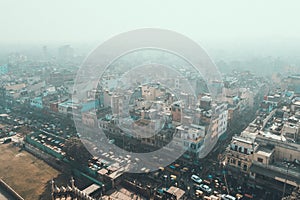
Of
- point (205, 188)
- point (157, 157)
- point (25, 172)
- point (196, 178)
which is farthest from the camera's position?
point (157, 157)

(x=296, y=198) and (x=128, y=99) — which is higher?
(x=128, y=99)

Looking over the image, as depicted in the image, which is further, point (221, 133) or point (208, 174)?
point (221, 133)

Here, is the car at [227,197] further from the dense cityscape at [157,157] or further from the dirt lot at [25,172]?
the dirt lot at [25,172]

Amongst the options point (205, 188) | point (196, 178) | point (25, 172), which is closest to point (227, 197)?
point (205, 188)

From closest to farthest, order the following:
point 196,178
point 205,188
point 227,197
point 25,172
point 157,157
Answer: point 227,197 → point 205,188 → point 196,178 → point 25,172 → point 157,157

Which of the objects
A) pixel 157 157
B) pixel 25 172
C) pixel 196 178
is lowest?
pixel 25 172

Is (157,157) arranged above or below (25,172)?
above

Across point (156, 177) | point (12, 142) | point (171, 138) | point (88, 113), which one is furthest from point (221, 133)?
point (12, 142)

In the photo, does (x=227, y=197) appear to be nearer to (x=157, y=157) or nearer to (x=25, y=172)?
(x=157, y=157)

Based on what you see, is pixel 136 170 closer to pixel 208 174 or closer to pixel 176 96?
pixel 208 174
